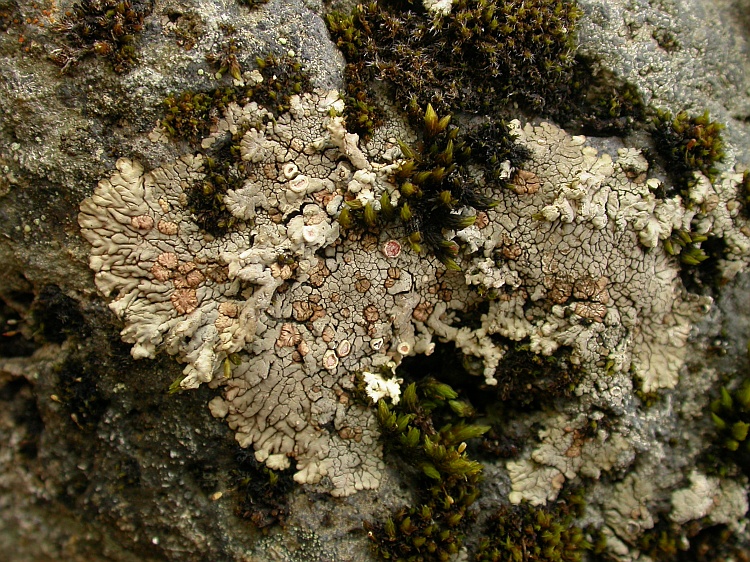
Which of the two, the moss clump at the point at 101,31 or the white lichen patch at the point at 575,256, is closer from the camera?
the moss clump at the point at 101,31

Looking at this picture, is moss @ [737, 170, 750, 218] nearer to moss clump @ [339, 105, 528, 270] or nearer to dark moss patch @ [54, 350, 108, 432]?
moss clump @ [339, 105, 528, 270]

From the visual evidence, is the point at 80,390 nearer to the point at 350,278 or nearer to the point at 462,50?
the point at 350,278

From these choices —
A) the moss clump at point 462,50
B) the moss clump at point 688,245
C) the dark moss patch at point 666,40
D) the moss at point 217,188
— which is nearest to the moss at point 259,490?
the moss at point 217,188

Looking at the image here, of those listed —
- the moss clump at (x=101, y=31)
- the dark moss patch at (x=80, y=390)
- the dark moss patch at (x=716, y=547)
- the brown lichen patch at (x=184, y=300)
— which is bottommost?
the dark moss patch at (x=80, y=390)

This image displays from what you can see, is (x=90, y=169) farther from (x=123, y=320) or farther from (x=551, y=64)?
(x=551, y=64)

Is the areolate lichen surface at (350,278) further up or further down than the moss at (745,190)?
further down

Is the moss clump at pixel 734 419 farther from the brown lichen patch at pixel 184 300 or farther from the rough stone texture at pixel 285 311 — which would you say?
the brown lichen patch at pixel 184 300

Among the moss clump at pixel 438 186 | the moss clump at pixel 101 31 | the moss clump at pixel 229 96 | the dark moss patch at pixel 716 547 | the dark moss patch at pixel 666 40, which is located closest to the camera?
the moss clump at pixel 101 31

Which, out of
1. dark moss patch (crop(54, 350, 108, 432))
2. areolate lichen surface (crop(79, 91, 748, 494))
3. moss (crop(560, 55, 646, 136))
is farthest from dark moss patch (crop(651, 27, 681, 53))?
dark moss patch (crop(54, 350, 108, 432))
